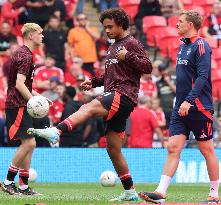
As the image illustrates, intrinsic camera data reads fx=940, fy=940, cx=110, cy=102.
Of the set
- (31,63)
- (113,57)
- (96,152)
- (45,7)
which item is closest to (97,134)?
(96,152)

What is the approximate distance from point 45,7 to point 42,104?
12.3m

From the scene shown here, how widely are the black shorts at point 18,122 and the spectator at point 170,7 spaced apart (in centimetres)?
1343

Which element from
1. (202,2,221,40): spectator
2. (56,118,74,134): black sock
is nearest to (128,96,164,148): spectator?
(202,2,221,40): spectator

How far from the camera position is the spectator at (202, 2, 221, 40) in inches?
1019

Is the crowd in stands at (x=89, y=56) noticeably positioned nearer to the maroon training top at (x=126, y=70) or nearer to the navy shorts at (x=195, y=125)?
the maroon training top at (x=126, y=70)

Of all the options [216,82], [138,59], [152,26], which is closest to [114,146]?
[138,59]

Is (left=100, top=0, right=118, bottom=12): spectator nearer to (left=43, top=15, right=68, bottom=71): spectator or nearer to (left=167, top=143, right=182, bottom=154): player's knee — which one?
(left=43, top=15, right=68, bottom=71): spectator

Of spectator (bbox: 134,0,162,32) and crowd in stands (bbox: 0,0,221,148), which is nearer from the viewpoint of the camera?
crowd in stands (bbox: 0,0,221,148)

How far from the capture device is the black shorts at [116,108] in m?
11.5

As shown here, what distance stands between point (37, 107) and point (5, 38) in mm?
11328

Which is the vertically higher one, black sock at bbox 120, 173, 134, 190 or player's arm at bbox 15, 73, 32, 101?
player's arm at bbox 15, 73, 32, 101

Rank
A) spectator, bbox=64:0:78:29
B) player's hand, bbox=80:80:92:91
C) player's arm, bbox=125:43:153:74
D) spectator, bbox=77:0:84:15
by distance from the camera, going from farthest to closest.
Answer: spectator, bbox=77:0:84:15 < spectator, bbox=64:0:78:29 < player's hand, bbox=80:80:92:91 < player's arm, bbox=125:43:153:74

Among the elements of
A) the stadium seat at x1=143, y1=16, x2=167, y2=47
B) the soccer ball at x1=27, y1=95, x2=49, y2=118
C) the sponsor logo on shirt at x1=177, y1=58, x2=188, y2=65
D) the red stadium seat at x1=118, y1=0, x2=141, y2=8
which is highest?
the red stadium seat at x1=118, y1=0, x2=141, y2=8

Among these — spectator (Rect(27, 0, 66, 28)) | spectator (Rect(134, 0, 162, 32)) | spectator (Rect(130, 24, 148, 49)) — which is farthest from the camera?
spectator (Rect(134, 0, 162, 32))
